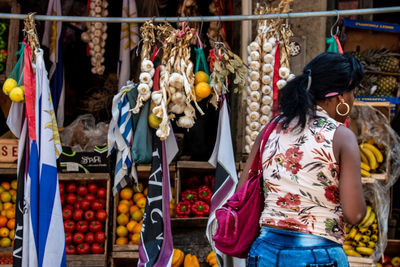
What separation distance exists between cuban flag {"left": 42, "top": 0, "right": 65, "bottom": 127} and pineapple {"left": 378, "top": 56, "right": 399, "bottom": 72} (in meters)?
3.19

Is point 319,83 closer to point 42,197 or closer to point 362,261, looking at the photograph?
point 42,197

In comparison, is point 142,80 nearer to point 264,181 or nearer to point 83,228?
point 264,181

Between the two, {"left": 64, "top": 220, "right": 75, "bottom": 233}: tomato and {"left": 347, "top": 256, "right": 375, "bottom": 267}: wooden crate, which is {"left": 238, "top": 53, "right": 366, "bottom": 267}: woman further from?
{"left": 64, "top": 220, "right": 75, "bottom": 233}: tomato

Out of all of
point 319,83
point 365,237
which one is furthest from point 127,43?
point 319,83

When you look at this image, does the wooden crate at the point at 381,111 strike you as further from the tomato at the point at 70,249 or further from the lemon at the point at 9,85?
the lemon at the point at 9,85

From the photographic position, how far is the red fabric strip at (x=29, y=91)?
3.03 metres

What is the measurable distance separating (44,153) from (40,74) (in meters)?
0.53

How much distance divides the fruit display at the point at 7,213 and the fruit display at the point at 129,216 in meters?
1.04

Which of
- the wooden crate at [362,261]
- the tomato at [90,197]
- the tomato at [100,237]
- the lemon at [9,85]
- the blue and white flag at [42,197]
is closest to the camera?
the blue and white flag at [42,197]

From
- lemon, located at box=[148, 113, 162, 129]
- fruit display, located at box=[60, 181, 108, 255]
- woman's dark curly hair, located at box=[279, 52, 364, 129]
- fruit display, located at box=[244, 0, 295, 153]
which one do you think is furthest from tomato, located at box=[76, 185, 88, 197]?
woman's dark curly hair, located at box=[279, 52, 364, 129]

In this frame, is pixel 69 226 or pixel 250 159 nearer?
pixel 250 159

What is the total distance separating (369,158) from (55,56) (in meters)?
3.14

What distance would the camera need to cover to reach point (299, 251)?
1813 millimetres

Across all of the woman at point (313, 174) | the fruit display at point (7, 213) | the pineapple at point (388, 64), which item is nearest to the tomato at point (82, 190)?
the fruit display at point (7, 213)
